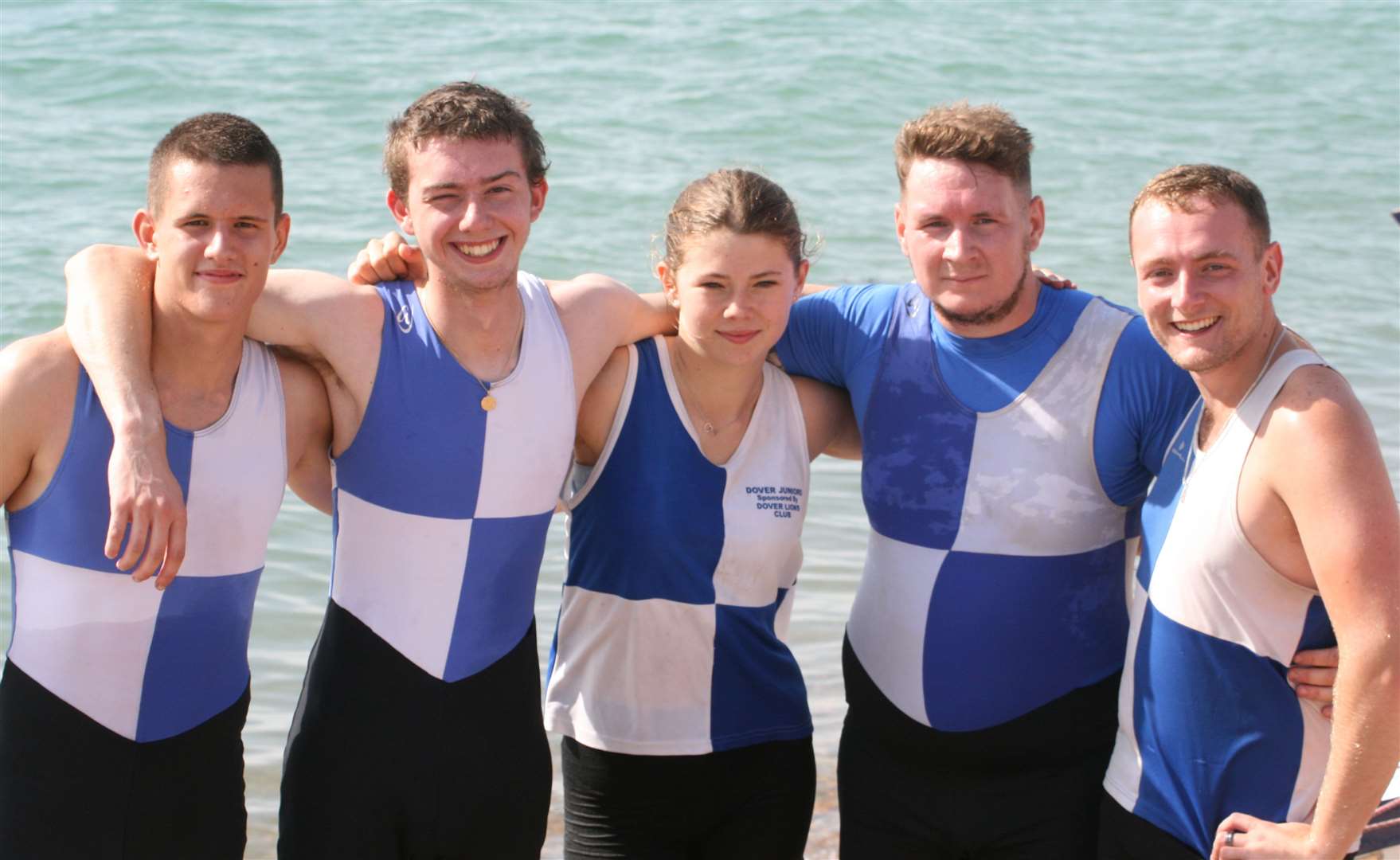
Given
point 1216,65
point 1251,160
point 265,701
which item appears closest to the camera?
point 265,701

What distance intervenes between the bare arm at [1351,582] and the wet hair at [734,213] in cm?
106

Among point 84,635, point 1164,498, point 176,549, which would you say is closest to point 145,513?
point 176,549

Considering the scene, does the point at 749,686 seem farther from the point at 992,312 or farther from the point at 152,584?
the point at 152,584

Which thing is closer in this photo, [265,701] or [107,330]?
[107,330]

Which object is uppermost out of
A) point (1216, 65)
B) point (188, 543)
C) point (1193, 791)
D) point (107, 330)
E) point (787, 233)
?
point (1216, 65)

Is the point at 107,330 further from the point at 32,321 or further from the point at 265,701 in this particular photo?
the point at 32,321

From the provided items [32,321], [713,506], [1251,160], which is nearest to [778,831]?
[713,506]

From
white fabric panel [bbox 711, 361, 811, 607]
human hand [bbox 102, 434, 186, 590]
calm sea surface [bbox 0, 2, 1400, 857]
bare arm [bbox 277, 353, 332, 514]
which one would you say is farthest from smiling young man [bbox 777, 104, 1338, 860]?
calm sea surface [bbox 0, 2, 1400, 857]

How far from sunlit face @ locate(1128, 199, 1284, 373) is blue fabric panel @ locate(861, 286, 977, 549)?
51 centimetres

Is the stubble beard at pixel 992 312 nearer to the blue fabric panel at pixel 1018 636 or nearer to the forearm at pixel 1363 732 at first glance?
the blue fabric panel at pixel 1018 636

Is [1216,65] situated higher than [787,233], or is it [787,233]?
[1216,65]

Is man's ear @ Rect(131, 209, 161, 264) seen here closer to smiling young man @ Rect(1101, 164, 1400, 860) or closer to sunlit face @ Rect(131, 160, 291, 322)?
sunlit face @ Rect(131, 160, 291, 322)

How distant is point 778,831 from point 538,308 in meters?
1.17

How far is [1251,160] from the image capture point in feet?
37.1
